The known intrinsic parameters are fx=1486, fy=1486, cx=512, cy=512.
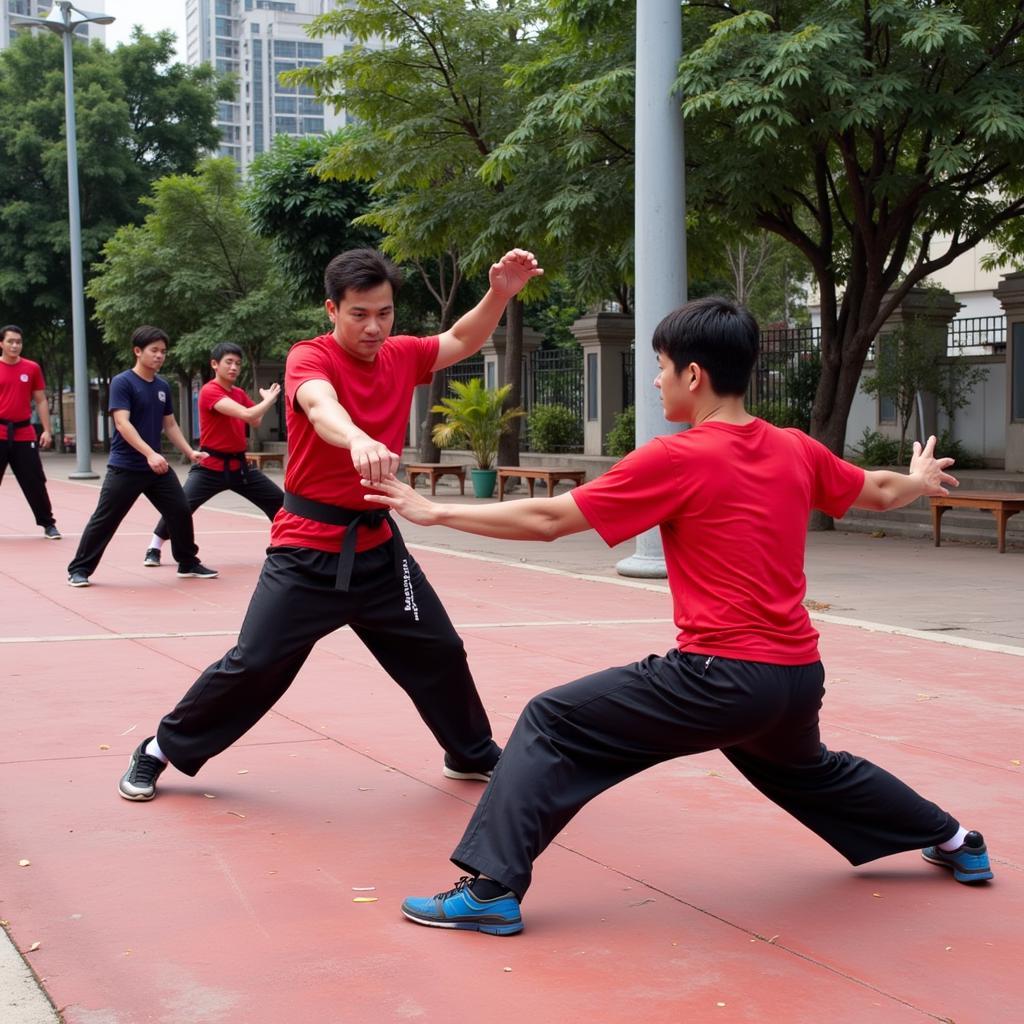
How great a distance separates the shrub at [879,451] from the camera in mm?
21016

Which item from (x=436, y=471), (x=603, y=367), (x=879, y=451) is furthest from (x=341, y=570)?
(x=603, y=367)

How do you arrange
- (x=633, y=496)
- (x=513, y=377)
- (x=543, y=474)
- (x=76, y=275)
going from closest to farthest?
(x=633, y=496) → (x=543, y=474) → (x=513, y=377) → (x=76, y=275)

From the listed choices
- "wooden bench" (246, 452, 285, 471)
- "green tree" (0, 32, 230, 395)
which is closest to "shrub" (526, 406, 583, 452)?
"wooden bench" (246, 452, 285, 471)

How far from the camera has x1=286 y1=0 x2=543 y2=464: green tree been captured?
18703 millimetres

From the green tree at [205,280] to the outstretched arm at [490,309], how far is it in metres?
27.3

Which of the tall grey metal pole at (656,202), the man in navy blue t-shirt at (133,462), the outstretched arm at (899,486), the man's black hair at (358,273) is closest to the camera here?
the outstretched arm at (899,486)

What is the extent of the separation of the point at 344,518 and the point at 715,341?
1.59 metres

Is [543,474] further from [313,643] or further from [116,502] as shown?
[313,643]

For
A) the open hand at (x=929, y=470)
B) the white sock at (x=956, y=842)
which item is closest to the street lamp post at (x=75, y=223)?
the open hand at (x=929, y=470)

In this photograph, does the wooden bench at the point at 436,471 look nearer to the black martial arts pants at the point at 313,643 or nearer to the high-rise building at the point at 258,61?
the black martial arts pants at the point at 313,643

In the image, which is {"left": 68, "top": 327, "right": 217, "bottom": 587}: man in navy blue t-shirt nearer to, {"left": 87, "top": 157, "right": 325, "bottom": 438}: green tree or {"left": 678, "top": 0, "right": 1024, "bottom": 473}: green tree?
{"left": 678, "top": 0, "right": 1024, "bottom": 473}: green tree

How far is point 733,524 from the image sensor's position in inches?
146

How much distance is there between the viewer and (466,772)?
17.4 feet

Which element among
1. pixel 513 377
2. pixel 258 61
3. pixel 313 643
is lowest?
pixel 313 643
